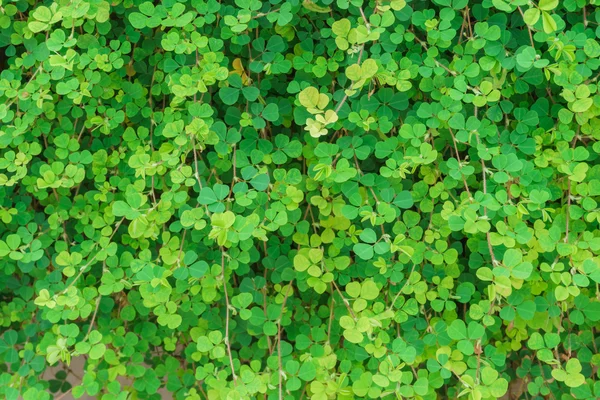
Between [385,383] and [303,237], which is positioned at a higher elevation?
[303,237]

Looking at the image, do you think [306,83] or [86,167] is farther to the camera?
[86,167]

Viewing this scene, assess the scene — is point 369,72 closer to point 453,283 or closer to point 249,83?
point 249,83

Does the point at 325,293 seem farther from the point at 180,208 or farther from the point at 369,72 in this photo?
the point at 369,72

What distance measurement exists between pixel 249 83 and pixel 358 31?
0.26 metres

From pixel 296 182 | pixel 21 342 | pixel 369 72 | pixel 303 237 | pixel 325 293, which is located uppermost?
pixel 369 72

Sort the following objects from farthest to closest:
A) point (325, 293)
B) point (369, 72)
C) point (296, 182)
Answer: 1. point (325, 293)
2. point (296, 182)
3. point (369, 72)

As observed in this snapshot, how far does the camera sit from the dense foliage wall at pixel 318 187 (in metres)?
1.02

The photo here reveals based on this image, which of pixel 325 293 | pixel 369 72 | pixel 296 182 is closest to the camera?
pixel 369 72

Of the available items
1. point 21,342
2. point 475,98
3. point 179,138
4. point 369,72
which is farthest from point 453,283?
point 21,342

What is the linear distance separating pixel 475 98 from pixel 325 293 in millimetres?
512

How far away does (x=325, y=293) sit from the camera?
1.25 meters

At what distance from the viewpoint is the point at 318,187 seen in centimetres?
114

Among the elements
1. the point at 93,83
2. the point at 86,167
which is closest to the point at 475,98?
the point at 93,83

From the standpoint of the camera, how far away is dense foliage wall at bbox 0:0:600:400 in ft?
3.35
